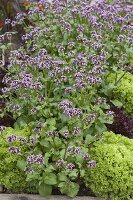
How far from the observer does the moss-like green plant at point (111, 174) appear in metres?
4.03

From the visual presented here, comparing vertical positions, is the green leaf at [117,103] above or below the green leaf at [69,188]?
above

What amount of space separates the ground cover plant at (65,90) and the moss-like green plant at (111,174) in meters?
0.09

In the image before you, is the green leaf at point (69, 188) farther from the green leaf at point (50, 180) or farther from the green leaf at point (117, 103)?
the green leaf at point (117, 103)

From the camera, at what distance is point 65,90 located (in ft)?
14.5

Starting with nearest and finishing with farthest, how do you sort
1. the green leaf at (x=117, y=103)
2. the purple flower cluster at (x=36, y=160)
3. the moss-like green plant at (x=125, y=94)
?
the purple flower cluster at (x=36, y=160) → the green leaf at (x=117, y=103) → the moss-like green plant at (x=125, y=94)

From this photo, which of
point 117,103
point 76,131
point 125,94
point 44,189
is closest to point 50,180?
point 44,189

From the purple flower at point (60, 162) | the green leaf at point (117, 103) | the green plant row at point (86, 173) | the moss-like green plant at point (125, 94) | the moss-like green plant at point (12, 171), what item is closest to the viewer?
the purple flower at point (60, 162)

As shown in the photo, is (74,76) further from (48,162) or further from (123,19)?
(123,19)

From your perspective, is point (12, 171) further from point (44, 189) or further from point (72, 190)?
point (72, 190)

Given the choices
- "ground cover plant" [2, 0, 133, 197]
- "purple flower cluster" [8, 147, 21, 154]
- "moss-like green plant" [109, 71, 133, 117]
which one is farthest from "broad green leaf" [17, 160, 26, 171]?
"moss-like green plant" [109, 71, 133, 117]

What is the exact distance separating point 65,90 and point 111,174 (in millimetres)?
863

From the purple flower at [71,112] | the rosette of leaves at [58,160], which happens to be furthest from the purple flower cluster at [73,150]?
the purple flower at [71,112]

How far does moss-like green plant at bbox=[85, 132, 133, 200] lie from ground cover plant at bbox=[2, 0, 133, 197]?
9cm

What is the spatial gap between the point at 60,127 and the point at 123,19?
1636 millimetres
